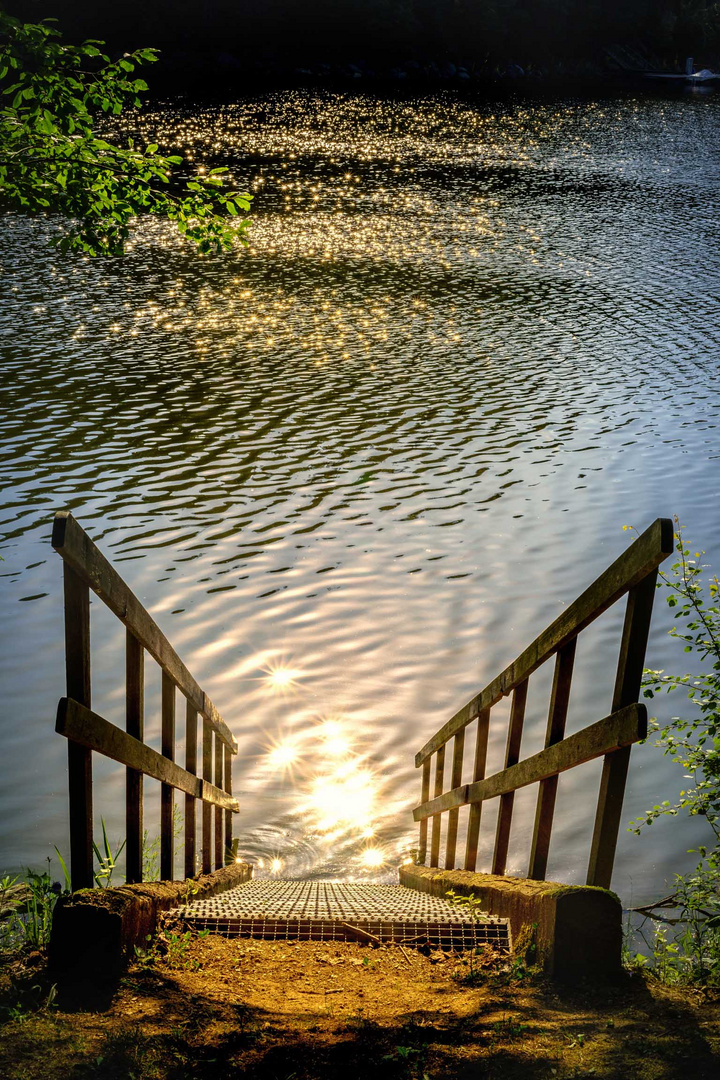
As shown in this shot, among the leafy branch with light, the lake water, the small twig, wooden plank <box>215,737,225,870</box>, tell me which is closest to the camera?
the small twig

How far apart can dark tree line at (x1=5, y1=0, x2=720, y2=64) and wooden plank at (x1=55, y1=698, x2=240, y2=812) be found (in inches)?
2896

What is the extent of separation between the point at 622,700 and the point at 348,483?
39.0 feet

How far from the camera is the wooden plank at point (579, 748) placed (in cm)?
282

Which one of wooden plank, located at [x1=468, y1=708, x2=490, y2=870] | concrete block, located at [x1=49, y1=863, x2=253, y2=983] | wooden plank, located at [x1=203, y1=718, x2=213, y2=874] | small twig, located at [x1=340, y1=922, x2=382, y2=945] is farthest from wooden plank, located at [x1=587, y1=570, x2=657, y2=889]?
wooden plank, located at [x1=203, y1=718, x2=213, y2=874]

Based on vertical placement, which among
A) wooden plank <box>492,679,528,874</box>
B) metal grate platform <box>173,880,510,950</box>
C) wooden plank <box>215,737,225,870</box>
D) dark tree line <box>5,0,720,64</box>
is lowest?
wooden plank <box>215,737,225,870</box>

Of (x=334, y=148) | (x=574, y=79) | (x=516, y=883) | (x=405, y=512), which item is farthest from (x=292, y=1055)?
(x=574, y=79)

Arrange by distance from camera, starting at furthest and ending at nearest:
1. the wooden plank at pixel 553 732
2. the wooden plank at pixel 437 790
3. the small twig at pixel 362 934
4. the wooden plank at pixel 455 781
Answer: the wooden plank at pixel 437 790, the wooden plank at pixel 455 781, the small twig at pixel 362 934, the wooden plank at pixel 553 732

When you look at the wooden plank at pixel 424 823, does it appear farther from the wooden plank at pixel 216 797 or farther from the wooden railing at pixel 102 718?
the wooden railing at pixel 102 718

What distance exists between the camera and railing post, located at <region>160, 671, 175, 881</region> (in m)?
4.30

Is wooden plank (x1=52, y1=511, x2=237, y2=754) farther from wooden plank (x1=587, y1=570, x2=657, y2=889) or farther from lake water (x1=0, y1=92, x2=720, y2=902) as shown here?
lake water (x1=0, y1=92, x2=720, y2=902)

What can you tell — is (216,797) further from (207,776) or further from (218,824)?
(218,824)

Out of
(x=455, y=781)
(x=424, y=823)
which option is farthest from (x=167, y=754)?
(x=424, y=823)

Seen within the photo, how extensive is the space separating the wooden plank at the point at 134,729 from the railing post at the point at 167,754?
0.43 m

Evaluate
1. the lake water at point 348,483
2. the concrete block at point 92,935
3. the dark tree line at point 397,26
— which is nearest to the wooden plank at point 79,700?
the concrete block at point 92,935
